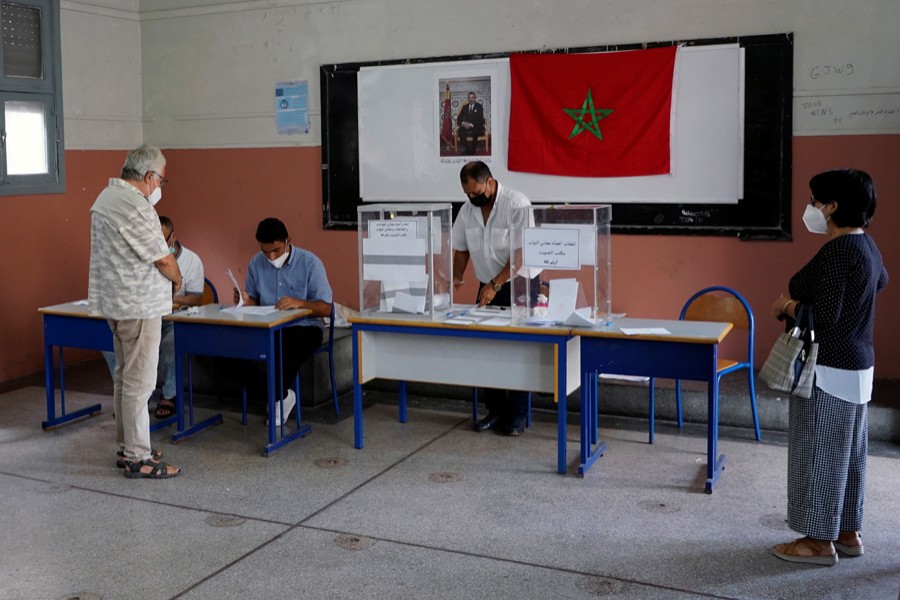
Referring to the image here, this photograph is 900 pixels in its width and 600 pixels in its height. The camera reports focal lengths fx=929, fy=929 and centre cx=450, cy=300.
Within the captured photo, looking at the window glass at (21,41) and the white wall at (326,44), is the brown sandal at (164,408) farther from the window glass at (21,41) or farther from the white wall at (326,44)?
the window glass at (21,41)

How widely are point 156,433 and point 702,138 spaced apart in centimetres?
368

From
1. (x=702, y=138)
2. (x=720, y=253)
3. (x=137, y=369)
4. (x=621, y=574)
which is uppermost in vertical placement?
(x=702, y=138)

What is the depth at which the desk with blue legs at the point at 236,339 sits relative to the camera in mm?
4789

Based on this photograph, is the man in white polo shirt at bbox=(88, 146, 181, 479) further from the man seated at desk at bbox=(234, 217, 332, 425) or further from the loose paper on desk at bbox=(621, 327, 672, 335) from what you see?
the loose paper on desk at bbox=(621, 327, 672, 335)

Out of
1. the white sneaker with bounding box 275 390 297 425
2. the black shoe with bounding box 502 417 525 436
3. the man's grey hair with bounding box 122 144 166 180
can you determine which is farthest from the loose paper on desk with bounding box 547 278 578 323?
the man's grey hair with bounding box 122 144 166 180

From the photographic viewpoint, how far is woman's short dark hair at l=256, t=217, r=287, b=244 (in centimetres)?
513

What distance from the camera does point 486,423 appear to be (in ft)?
17.1

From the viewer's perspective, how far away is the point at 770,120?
18.1ft

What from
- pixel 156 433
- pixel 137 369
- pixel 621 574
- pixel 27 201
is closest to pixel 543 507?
pixel 621 574

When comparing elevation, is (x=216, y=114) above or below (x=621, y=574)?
above

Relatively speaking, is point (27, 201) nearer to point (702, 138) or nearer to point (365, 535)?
point (365, 535)

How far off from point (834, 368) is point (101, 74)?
596cm

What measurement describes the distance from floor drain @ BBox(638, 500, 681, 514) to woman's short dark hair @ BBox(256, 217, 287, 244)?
95.3 inches

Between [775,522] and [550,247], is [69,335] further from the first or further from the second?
[775,522]
